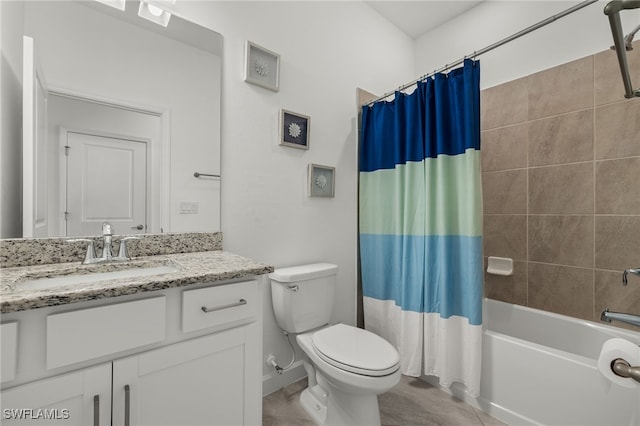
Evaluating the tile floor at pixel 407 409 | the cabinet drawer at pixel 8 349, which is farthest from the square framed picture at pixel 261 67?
the tile floor at pixel 407 409

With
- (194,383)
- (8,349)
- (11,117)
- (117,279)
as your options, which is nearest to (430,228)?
(194,383)

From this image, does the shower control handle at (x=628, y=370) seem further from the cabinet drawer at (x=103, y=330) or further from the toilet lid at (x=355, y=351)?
the cabinet drawer at (x=103, y=330)

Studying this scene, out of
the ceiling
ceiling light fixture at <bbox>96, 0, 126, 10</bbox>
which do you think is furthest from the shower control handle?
the ceiling

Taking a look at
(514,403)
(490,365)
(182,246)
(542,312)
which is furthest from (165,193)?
(542,312)

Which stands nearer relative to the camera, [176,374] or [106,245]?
[176,374]

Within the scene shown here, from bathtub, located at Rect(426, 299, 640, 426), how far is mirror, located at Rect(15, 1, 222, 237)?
1.70 metres

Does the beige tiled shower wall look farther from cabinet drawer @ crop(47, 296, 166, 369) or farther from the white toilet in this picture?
cabinet drawer @ crop(47, 296, 166, 369)

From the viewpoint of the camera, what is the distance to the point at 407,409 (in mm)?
1623

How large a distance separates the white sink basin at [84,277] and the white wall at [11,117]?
286 mm

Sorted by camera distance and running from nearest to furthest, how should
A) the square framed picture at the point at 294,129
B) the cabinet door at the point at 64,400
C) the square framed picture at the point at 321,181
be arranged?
the cabinet door at the point at 64,400 < the square framed picture at the point at 294,129 < the square framed picture at the point at 321,181

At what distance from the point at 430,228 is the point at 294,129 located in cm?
103

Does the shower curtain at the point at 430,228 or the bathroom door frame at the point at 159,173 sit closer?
the bathroom door frame at the point at 159,173

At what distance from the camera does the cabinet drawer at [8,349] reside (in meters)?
0.66

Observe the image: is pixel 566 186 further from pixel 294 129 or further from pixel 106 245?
pixel 106 245
